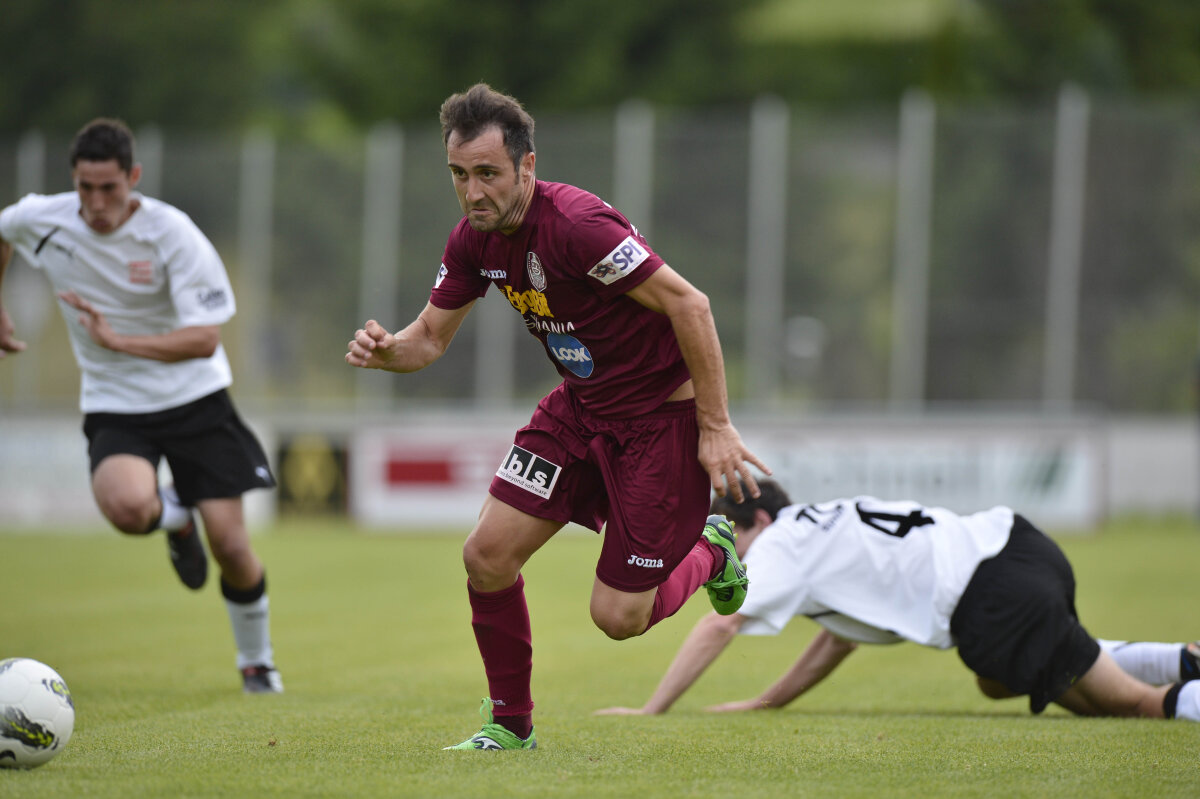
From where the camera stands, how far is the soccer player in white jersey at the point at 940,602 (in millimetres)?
5625

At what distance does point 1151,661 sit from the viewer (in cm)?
608

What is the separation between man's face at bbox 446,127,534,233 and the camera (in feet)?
14.7

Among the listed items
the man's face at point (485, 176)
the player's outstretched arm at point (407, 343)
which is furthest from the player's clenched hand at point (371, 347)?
the man's face at point (485, 176)

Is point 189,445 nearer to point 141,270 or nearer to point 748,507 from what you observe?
point 141,270

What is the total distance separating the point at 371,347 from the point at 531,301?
575mm

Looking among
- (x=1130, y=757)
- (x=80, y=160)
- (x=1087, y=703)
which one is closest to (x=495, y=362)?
(x=80, y=160)

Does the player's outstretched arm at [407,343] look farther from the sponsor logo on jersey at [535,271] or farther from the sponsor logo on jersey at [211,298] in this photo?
the sponsor logo on jersey at [211,298]

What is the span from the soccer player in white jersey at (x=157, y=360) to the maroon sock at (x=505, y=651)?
226 centimetres

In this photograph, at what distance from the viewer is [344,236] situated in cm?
1988

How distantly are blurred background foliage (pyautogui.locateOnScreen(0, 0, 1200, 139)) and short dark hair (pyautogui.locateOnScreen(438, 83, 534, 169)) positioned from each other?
2422 centimetres

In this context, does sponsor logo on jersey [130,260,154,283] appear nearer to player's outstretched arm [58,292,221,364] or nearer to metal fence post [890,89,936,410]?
player's outstretched arm [58,292,221,364]

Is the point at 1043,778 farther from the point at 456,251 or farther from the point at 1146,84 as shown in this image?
the point at 1146,84

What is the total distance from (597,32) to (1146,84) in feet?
38.3

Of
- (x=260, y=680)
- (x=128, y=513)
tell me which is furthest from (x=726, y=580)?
(x=128, y=513)
